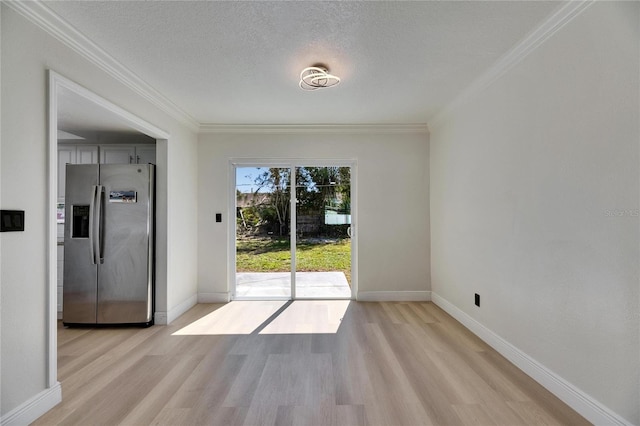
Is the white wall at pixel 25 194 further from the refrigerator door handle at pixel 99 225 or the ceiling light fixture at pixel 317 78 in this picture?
the ceiling light fixture at pixel 317 78

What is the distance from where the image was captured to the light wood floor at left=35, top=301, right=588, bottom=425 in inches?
68.8

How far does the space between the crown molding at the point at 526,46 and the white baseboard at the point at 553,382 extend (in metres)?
2.31

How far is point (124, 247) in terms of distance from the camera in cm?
316

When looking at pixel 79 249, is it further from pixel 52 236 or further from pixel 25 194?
pixel 25 194

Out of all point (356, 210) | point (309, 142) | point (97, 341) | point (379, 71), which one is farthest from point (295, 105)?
point (97, 341)

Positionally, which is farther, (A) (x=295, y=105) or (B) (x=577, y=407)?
(A) (x=295, y=105)

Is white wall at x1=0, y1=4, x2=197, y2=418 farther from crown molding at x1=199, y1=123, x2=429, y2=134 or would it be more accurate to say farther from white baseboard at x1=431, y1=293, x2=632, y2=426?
white baseboard at x1=431, y1=293, x2=632, y2=426

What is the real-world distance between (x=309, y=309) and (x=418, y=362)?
164 centimetres

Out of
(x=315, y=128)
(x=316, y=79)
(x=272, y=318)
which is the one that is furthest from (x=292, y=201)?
(x=316, y=79)

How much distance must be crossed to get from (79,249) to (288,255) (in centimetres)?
245

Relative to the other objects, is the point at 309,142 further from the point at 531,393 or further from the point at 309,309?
the point at 531,393

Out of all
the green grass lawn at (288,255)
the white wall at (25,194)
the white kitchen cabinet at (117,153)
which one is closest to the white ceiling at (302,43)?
the white wall at (25,194)

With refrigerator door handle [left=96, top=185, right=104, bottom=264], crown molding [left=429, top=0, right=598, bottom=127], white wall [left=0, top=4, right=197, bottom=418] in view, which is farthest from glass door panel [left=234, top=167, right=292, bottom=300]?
crown molding [left=429, top=0, right=598, bottom=127]

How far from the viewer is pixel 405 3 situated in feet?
5.56
